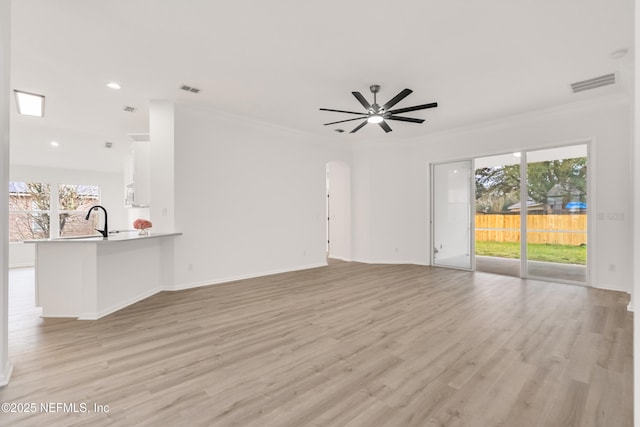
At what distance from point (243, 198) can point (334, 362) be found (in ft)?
12.9

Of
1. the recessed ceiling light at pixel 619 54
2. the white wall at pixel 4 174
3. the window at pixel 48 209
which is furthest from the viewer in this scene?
the window at pixel 48 209

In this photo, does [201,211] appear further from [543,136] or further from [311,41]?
[543,136]

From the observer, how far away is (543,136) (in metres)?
5.35

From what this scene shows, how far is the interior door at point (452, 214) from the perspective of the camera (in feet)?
21.1

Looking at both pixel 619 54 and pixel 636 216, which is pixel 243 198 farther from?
pixel 619 54

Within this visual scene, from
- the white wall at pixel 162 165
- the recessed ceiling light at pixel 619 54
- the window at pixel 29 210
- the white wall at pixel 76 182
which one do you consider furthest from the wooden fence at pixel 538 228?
the window at pixel 29 210

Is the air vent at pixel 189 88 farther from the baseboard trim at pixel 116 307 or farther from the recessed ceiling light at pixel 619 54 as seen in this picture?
the recessed ceiling light at pixel 619 54

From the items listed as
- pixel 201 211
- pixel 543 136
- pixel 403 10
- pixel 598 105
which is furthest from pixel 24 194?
pixel 598 105

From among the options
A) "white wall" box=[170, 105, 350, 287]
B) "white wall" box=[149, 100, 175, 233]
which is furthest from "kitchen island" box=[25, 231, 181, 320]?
"white wall" box=[170, 105, 350, 287]

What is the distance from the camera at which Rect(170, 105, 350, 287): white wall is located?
4.98 m

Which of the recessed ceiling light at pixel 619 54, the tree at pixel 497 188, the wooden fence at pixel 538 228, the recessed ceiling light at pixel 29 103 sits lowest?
the wooden fence at pixel 538 228

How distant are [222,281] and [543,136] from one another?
6445mm

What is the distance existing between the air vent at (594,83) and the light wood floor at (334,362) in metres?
3.06

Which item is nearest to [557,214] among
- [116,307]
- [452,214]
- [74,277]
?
[452,214]
